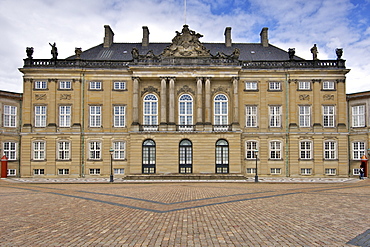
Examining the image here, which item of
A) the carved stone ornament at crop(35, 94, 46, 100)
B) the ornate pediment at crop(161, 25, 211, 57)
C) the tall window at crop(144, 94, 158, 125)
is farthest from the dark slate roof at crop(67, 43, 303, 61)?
the tall window at crop(144, 94, 158, 125)

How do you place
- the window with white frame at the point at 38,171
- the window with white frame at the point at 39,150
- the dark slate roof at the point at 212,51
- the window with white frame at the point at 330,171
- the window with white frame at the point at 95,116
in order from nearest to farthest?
the window with white frame at the point at 38,171, the window with white frame at the point at 330,171, the window with white frame at the point at 39,150, the window with white frame at the point at 95,116, the dark slate roof at the point at 212,51

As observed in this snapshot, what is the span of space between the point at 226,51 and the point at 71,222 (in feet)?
126

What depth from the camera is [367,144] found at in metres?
38.6

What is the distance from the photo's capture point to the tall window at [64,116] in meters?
40.8

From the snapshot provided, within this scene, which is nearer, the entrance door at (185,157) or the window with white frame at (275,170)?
the entrance door at (185,157)

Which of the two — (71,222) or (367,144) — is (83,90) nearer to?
(71,222)

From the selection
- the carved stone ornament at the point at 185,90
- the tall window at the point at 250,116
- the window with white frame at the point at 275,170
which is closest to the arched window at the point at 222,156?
the tall window at the point at 250,116

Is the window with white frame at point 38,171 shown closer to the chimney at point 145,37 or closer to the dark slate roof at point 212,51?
the dark slate roof at point 212,51

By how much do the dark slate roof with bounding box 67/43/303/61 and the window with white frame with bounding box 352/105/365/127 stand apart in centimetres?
1029

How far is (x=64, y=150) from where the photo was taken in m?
40.3

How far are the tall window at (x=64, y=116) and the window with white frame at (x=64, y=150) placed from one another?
7.76 feet

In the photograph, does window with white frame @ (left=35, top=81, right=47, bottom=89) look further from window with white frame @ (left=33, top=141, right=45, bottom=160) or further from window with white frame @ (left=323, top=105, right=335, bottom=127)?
window with white frame @ (left=323, top=105, right=335, bottom=127)

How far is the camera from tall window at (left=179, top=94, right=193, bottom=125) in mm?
40625

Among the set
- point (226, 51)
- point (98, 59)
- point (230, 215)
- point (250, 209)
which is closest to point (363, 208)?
point (250, 209)
